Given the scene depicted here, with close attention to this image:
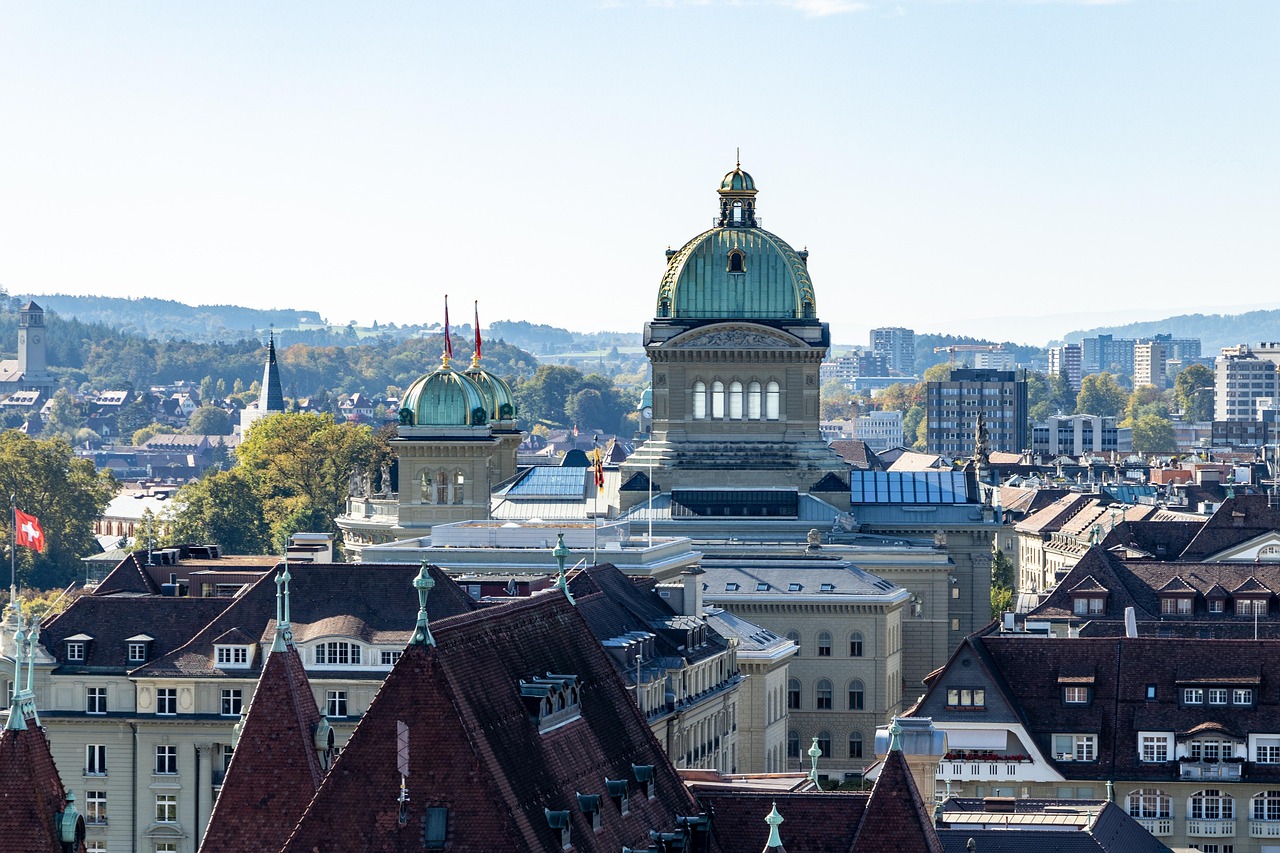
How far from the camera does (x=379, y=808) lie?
59.4m

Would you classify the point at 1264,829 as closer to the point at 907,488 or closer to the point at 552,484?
the point at 907,488

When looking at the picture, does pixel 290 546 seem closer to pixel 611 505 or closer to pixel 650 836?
pixel 611 505

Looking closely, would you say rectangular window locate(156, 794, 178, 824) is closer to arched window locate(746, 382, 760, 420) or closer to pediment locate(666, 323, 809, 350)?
pediment locate(666, 323, 809, 350)

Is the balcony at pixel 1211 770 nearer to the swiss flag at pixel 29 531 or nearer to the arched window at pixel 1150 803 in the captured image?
the arched window at pixel 1150 803

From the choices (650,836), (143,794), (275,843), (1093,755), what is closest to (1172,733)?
(1093,755)

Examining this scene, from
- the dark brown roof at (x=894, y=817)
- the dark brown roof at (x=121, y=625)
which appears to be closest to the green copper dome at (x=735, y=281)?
the dark brown roof at (x=121, y=625)

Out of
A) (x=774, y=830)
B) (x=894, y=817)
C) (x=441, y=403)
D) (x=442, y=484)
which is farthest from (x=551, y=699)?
(x=441, y=403)

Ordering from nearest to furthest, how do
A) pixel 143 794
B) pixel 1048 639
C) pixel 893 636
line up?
pixel 143 794, pixel 1048 639, pixel 893 636

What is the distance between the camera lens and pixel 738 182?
188 meters

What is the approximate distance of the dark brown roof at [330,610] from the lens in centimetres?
10994

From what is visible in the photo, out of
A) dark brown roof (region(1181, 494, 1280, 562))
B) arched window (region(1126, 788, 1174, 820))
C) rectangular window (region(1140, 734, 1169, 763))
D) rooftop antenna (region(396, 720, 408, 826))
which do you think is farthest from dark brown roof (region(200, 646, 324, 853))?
dark brown roof (region(1181, 494, 1280, 562))

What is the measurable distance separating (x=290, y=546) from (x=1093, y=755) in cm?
6996

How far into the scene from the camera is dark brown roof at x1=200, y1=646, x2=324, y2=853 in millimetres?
62438

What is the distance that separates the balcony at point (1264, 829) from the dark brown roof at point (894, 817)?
139ft
